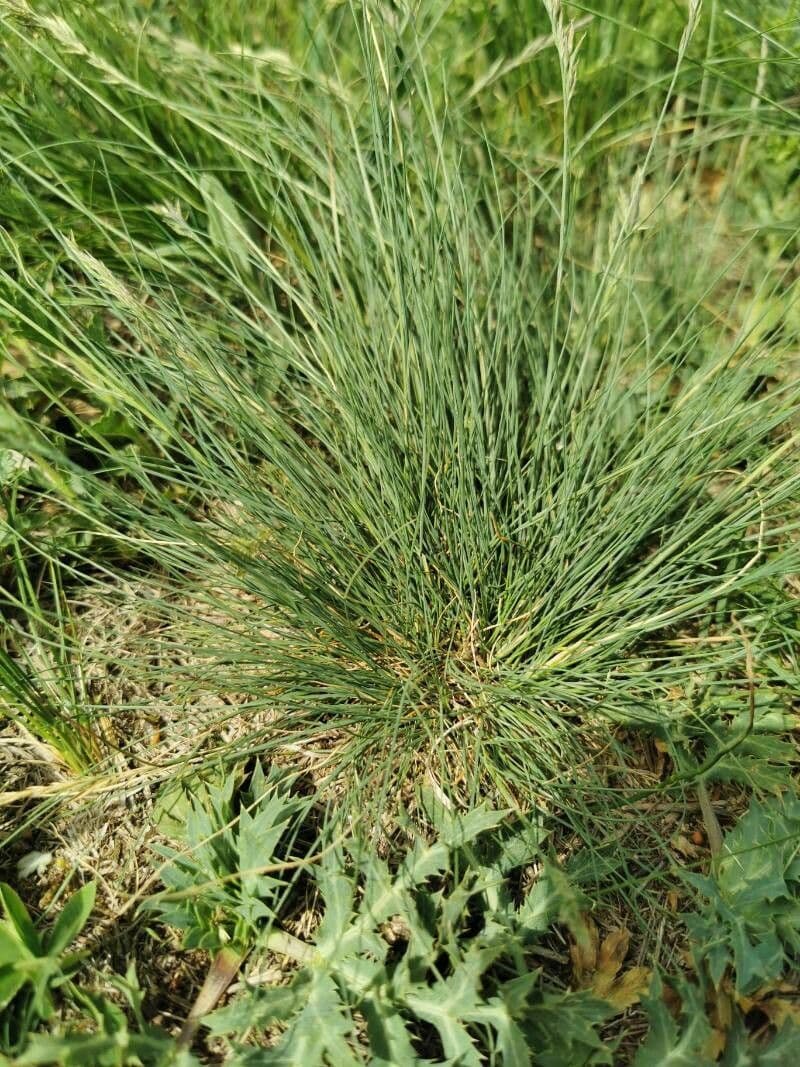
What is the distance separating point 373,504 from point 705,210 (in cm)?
114

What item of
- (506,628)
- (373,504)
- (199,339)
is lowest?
(506,628)

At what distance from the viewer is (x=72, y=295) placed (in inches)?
67.9

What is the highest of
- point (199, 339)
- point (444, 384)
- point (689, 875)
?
point (199, 339)

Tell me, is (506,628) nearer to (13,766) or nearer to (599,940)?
(599,940)

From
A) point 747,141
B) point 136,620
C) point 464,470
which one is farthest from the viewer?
point 747,141

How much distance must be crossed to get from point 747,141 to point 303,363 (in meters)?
1.18

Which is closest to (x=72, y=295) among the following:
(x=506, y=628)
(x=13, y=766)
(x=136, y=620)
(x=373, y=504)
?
(x=136, y=620)

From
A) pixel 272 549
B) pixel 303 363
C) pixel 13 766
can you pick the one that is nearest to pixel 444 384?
pixel 303 363

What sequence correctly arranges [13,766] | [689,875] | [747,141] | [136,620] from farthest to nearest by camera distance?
1. [747,141]
2. [136,620]
3. [13,766]
4. [689,875]

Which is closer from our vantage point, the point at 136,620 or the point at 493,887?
the point at 493,887

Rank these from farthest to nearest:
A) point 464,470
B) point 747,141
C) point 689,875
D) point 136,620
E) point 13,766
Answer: point 747,141 → point 136,620 → point 13,766 → point 464,470 → point 689,875

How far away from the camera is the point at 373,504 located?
150cm

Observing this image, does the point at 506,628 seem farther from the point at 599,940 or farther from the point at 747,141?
the point at 747,141

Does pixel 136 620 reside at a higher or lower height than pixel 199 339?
lower
